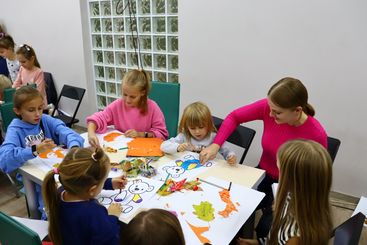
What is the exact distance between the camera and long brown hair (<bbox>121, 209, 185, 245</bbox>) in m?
0.82

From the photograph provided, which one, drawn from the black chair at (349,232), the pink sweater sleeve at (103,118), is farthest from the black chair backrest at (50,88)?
the black chair at (349,232)

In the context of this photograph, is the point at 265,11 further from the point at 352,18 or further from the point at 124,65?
the point at 124,65

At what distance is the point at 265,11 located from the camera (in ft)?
8.04

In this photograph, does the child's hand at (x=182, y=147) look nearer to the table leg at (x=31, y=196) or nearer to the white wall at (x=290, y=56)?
the table leg at (x=31, y=196)

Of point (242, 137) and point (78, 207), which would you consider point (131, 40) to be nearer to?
point (242, 137)


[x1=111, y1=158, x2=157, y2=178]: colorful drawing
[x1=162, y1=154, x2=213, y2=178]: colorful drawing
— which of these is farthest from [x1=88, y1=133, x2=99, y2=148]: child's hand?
[x1=162, y1=154, x2=213, y2=178]: colorful drawing

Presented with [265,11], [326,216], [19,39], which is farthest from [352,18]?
[19,39]

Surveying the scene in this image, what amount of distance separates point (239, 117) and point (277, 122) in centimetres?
26

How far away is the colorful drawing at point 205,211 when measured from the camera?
1.22 meters

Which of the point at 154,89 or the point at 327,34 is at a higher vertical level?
the point at 327,34

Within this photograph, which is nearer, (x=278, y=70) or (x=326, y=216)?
(x=326, y=216)

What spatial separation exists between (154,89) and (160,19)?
2.99ft

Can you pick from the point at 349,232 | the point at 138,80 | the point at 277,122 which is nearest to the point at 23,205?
the point at 138,80

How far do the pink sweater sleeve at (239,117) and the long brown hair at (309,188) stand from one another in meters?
0.77
